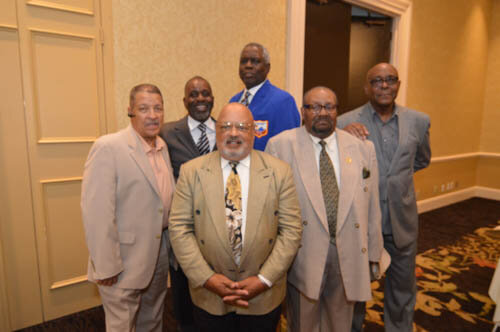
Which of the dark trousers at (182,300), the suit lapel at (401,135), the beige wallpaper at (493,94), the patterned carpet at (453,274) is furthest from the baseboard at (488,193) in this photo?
the dark trousers at (182,300)

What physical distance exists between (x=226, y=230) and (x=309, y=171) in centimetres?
54

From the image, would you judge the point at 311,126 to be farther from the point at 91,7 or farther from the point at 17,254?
the point at 17,254

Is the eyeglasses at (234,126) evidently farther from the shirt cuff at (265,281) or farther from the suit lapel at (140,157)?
the shirt cuff at (265,281)

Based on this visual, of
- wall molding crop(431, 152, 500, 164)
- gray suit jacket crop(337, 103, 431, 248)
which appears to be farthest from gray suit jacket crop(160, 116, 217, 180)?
wall molding crop(431, 152, 500, 164)

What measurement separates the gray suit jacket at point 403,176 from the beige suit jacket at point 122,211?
137 centimetres

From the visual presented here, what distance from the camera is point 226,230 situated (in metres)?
1.50

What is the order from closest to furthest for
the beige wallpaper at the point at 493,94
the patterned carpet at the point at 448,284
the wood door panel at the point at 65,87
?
the wood door panel at the point at 65,87
the patterned carpet at the point at 448,284
the beige wallpaper at the point at 493,94

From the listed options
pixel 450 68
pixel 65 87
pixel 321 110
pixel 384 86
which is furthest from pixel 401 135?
pixel 450 68

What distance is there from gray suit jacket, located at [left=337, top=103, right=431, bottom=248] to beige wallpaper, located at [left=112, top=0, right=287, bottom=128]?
5.10ft

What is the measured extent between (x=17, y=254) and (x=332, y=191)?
227 centimetres

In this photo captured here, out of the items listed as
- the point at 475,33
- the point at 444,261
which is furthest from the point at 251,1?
the point at 475,33

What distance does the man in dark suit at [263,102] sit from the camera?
7.05 ft

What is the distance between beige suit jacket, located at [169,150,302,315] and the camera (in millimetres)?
1511

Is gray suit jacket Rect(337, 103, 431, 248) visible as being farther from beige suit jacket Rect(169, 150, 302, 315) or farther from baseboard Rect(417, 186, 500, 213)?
baseboard Rect(417, 186, 500, 213)
